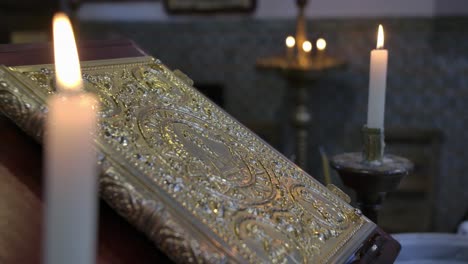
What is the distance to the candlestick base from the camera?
0.66 metres

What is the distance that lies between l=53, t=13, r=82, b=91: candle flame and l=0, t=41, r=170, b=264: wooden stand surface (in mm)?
151

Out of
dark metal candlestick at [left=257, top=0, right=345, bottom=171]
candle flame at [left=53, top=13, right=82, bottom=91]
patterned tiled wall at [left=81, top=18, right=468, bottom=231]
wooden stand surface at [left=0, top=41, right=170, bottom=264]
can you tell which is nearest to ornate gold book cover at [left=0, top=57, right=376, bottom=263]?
wooden stand surface at [left=0, top=41, right=170, bottom=264]

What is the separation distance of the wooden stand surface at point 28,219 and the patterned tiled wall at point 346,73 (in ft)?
7.54

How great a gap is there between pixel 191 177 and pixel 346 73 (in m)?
2.39

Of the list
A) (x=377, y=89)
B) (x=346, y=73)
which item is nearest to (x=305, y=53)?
(x=346, y=73)

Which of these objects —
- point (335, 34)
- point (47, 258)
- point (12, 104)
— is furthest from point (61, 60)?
point (335, 34)

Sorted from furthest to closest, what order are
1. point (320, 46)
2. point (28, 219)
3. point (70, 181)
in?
point (320, 46), point (28, 219), point (70, 181)

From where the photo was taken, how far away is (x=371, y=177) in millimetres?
662

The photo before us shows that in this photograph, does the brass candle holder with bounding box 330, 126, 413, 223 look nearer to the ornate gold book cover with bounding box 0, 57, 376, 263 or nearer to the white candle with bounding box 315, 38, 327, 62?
the ornate gold book cover with bounding box 0, 57, 376, 263

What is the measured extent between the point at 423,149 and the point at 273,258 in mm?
2431

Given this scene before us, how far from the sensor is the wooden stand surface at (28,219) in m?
0.42

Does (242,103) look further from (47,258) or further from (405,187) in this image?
(47,258)

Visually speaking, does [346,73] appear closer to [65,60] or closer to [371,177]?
[371,177]

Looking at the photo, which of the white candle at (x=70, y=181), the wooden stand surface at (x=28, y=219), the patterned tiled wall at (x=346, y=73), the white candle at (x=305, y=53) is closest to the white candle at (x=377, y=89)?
the wooden stand surface at (x=28, y=219)
